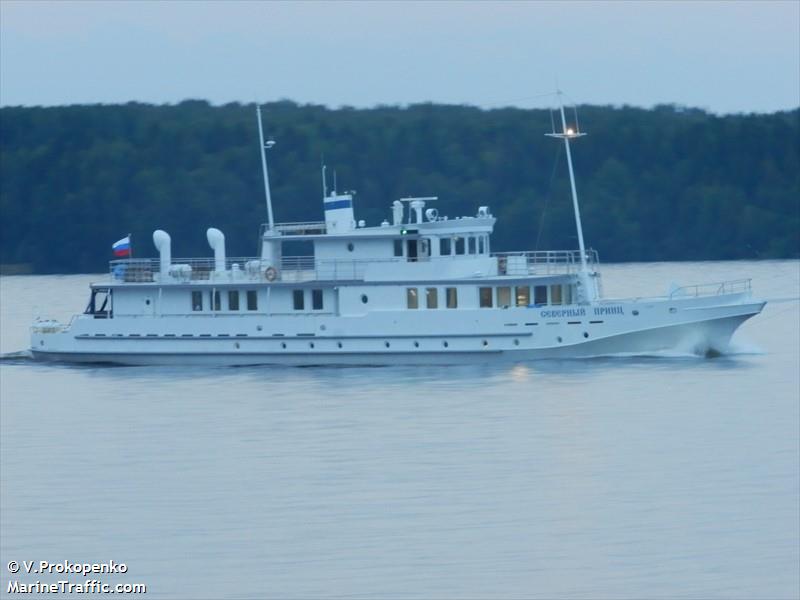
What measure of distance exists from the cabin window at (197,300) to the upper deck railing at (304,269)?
0.46 metres

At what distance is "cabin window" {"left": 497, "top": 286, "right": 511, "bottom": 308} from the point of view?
39.7 metres

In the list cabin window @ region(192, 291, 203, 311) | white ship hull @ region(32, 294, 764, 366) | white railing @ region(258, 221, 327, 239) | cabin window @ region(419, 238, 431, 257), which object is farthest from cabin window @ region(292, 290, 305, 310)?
cabin window @ region(419, 238, 431, 257)

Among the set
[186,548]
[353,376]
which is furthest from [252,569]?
[353,376]

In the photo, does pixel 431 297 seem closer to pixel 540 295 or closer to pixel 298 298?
pixel 540 295

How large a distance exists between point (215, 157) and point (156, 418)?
6476 centimetres

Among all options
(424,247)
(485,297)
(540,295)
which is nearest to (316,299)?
(424,247)

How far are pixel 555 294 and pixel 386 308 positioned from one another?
14.4 ft

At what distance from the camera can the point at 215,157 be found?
319 ft

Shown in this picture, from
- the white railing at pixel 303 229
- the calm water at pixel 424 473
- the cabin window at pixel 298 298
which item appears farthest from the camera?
the white railing at pixel 303 229

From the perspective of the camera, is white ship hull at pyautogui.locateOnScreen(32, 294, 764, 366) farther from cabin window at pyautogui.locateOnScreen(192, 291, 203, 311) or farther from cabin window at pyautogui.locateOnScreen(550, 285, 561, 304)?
cabin window at pyautogui.locateOnScreen(550, 285, 561, 304)

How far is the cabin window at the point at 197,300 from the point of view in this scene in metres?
42.0

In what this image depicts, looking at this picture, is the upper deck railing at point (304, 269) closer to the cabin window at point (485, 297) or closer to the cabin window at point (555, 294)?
the cabin window at point (555, 294)

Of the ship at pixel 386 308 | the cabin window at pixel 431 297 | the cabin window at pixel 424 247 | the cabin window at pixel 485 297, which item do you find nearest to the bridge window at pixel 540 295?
the ship at pixel 386 308

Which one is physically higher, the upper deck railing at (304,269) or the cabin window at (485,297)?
the upper deck railing at (304,269)
